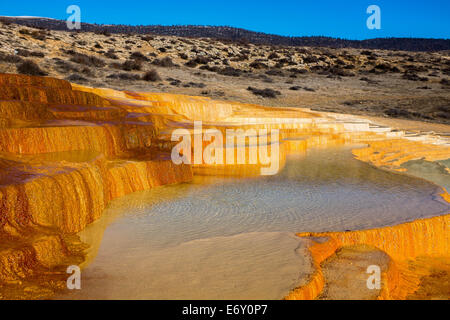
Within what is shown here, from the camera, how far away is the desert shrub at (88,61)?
63.9 ft

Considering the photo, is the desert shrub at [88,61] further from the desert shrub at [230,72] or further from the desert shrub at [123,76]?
the desert shrub at [230,72]

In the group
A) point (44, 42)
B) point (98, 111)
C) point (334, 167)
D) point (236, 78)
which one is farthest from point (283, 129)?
point (44, 42)

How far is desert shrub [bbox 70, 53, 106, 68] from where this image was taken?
1948 cm

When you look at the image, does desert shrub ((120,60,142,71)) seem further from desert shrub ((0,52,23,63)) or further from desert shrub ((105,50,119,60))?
desert shrub ((0,52,23,63))

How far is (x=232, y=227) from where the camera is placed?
455cm

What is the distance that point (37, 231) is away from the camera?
3785 mm

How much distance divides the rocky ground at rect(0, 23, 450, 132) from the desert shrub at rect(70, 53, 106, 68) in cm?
4

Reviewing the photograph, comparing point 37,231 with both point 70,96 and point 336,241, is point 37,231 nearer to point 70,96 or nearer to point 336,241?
point 336,241

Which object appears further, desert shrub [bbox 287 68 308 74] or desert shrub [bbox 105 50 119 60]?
desert shrub [bbox 287 68 308 74]

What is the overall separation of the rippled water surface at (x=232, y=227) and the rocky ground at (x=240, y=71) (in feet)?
35.4

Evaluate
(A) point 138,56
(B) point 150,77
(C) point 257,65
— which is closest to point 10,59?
(B) point 150,77

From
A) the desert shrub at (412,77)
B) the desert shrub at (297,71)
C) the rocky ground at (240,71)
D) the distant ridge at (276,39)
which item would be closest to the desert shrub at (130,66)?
the rocky ground at (240,71)

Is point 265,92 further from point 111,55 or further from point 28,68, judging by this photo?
point 28,68

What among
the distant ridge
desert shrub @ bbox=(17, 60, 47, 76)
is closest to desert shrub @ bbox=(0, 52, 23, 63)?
desert shrub @ bbox=(17, 60, 47, 76)
